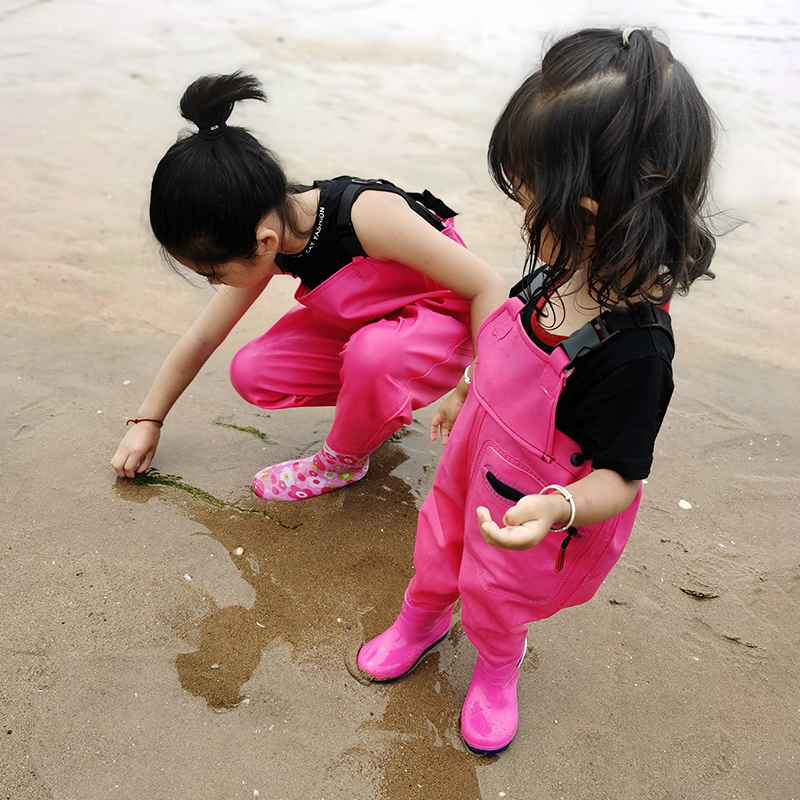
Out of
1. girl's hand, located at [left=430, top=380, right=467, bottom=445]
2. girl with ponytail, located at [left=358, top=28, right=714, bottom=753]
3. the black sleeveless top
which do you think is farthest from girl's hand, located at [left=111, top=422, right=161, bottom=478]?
girl with ponytail, located at [left=358, top=28, right=714, bottom=753]

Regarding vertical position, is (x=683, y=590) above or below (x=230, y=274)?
below

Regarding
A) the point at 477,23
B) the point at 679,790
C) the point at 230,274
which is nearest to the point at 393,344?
the point at 230,274

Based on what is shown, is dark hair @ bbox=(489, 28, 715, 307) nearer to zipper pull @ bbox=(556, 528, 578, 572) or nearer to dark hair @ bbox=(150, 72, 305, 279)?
zipper pull @ bbox=(556, 528, 578, 572)

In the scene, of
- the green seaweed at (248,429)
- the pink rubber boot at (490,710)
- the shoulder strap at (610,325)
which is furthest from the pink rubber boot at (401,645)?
the green seaweed at (248,429)

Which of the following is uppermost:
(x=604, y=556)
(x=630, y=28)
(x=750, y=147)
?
(x=630, y=28)

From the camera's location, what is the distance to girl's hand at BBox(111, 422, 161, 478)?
207cm

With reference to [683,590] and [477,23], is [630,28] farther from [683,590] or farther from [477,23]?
[477,23]

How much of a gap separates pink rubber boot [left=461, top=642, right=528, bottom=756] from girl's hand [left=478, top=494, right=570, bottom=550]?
0.55 m

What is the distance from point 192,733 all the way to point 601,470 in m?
0.93

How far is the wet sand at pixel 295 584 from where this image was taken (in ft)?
5.01

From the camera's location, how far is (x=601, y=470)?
1.23 meters

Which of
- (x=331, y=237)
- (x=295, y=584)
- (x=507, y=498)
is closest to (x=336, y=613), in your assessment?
(x=295, y=584)

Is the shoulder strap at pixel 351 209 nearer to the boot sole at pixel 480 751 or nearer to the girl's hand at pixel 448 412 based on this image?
the girl's hand at pixel 448 412

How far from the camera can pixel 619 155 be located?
1129 millimetres
